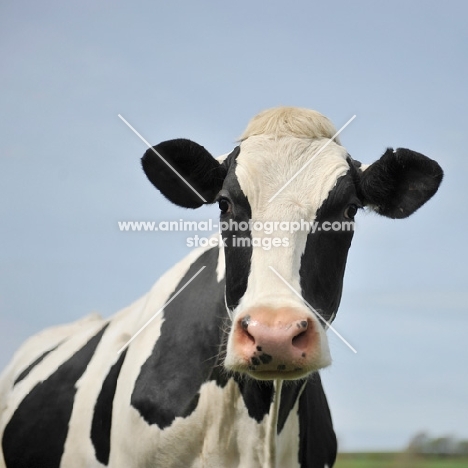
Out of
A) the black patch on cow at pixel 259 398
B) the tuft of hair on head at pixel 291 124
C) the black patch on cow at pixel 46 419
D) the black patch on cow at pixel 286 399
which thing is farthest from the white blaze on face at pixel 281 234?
the black patch on cow at pixel 46 419

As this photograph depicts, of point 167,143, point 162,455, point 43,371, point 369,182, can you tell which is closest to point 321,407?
point 162,455

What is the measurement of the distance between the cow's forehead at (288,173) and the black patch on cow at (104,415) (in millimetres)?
1981

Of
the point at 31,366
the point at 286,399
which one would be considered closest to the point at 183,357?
the point at 286,399

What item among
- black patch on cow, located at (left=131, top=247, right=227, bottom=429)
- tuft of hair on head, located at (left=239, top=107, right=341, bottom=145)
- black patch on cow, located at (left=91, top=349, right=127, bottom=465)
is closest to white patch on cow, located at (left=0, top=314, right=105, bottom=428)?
→ black patch on cow, located at (left=91, top=349, right=127, bottom=465)

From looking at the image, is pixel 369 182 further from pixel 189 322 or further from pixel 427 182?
pixel 189 322

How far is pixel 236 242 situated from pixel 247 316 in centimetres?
83

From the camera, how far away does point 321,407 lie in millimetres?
6520

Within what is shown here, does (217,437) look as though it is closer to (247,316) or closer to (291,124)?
(247,316)

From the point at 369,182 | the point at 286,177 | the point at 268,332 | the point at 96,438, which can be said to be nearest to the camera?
the point at 268,332

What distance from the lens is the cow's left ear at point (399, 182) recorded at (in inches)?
231

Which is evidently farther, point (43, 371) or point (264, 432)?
point (43, 371)

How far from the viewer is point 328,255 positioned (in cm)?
540

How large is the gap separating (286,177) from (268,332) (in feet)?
4.34

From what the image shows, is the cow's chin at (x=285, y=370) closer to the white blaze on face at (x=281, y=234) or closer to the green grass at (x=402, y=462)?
the white blaze on face at (x=281, y=234)
